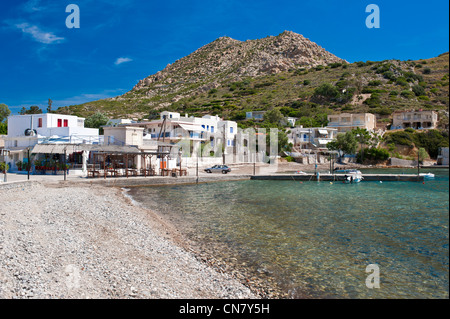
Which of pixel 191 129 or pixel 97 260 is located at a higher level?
pixel 191 129

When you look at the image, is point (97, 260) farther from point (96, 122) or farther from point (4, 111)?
point (4, 111)

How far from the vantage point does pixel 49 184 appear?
25.3 metres

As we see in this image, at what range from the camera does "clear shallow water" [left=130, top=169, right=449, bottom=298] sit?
323 inches

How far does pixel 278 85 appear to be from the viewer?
11856 centimetres

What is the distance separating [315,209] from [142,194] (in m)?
13.9

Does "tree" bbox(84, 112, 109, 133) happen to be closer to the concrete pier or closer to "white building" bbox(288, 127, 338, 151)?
the concrete pier

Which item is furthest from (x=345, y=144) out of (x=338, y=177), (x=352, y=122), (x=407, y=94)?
(x=407, y=94)

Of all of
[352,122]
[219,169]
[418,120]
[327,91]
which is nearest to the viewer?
[219,169]

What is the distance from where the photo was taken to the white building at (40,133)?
34688mm

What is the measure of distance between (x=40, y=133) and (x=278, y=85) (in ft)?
311

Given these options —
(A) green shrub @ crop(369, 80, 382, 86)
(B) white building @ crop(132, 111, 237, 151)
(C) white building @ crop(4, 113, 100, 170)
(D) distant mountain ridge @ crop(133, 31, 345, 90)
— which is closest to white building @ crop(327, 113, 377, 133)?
(A) green shrub @ crop(369, 80, 382, 86)

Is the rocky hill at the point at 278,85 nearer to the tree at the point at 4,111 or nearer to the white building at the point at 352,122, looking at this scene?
the white building at the point at 352,122

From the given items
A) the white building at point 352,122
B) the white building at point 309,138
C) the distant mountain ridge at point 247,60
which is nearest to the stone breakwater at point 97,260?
the white building at point 309,138
